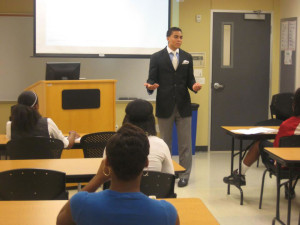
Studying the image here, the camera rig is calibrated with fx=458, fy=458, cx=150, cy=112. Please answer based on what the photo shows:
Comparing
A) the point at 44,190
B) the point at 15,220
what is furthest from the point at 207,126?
the point at 15,220

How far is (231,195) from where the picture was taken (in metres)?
5.00

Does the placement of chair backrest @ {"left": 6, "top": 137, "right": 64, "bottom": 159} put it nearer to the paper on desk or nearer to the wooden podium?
the wooden podium

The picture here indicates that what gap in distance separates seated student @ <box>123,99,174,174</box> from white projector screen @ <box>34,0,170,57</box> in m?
3.63

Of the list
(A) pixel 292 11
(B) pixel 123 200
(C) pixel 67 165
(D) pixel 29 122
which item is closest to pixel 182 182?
(D) pixel 29 122

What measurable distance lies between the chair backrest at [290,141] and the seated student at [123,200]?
258 cm

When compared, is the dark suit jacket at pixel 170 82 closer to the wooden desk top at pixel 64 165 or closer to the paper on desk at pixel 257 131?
the paper on desk at pixel 257 131

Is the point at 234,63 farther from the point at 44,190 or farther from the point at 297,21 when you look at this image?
the point at 44,190

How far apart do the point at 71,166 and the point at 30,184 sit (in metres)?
0.55

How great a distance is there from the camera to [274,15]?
7293 millimetres

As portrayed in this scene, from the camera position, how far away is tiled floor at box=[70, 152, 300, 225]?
169 inches

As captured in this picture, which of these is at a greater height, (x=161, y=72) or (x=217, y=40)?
(x=217, y=40)

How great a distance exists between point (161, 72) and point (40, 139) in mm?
1995

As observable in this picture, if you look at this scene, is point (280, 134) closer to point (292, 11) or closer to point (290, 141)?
point (290, 141)

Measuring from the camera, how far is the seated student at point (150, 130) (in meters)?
2.83
